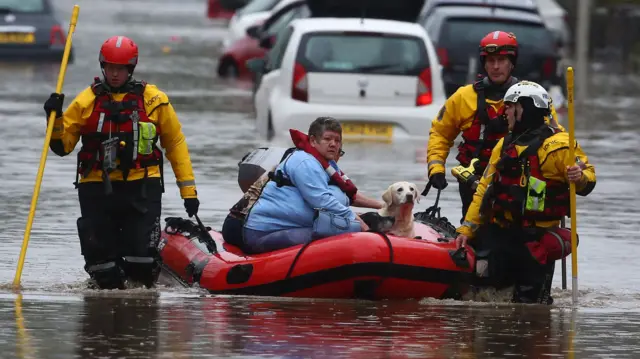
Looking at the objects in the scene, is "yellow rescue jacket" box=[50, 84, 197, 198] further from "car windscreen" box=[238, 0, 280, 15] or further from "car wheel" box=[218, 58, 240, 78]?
"car windscreen" box=[238, 0, 280, 15]

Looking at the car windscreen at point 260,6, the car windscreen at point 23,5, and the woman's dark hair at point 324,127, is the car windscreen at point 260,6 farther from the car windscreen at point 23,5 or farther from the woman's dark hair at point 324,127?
the woman's dark hair at point 324,127

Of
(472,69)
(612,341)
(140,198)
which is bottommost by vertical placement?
(612,341)

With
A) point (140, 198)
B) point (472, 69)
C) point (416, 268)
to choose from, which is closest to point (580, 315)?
point (416, 268)

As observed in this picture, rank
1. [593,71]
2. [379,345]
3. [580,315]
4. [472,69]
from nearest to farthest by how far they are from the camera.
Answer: [379,345] < [580,315] < [472,69] < [593,71]

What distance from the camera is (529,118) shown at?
10828mm

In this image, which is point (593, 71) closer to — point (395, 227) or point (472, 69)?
point (472, 69)

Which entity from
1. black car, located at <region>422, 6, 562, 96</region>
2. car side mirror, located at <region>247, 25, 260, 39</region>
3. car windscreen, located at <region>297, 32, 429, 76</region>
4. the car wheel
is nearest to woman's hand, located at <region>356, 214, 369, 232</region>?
car windscreen, located at <region>297, 32, 429, 76</region>

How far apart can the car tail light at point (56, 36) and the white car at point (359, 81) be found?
10879 millimetres

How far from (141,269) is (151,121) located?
0.93m

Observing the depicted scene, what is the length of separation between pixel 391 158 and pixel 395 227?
24.3ft

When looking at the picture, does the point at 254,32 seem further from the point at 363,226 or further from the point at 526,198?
the point at 526,198

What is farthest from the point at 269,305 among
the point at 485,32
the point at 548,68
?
the point at 485,32

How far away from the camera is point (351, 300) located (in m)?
11.1

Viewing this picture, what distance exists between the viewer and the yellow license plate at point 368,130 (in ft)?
62.1
